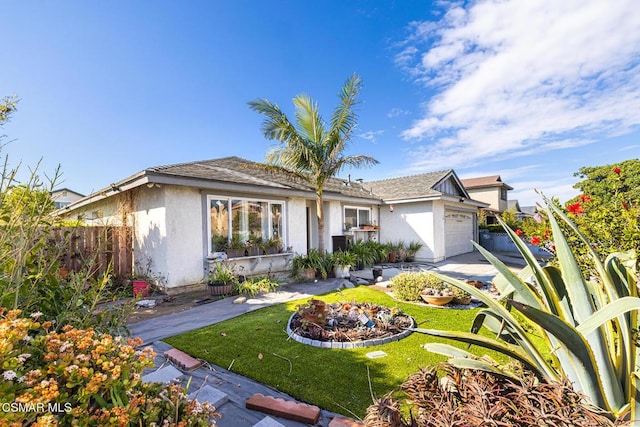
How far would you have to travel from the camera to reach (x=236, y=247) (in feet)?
31.4

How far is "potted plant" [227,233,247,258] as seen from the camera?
9459 millimetres

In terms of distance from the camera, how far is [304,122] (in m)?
10.1

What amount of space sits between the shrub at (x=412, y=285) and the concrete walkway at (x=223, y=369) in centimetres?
230

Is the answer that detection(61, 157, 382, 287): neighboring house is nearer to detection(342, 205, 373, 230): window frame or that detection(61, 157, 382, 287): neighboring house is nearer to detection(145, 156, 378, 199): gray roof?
detection(145, 156, 378, 199): gray roof

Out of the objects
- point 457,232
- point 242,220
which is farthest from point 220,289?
point 457,232

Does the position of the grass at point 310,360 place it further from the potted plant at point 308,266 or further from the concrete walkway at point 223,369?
the potted plant at point 308,266

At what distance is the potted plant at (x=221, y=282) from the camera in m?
8.20

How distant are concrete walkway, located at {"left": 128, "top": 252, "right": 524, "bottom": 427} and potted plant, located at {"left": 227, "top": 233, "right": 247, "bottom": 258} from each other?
199 cm

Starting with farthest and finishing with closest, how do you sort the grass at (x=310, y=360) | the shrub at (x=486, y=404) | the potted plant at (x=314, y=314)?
1. the potted plant at (x=314, y=314)
2. the grass at (x=310, y=360)
3. the shrub at (x=486, y=404)

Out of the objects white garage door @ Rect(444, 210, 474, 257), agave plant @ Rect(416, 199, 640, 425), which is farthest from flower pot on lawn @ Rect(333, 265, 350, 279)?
agave plant @ Rect(416, 199, 640, 425)

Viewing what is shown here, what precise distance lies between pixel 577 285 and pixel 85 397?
2777 millimetres

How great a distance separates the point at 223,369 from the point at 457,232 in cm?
1719

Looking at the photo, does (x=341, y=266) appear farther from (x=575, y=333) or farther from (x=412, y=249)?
(x=575, y=333)

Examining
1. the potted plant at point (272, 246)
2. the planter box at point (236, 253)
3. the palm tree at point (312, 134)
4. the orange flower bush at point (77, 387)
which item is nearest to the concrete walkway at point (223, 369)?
the orange flower bush at point (77, 387)
